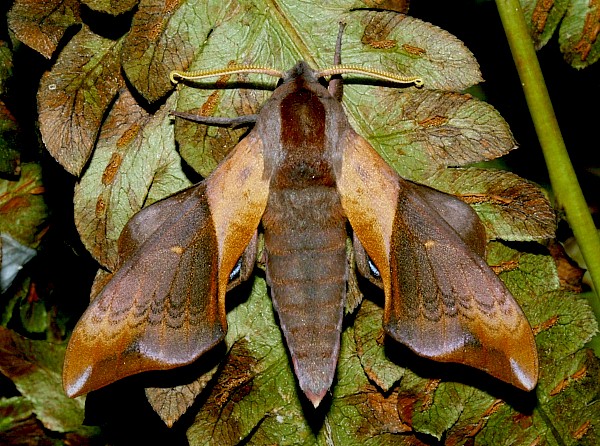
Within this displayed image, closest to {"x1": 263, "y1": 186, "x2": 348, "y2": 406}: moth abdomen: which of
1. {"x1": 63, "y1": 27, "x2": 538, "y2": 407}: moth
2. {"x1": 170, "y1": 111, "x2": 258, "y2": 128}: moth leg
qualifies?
{"x1": 63, "y1": 27, "x2": 538, "y2": 407}: moth

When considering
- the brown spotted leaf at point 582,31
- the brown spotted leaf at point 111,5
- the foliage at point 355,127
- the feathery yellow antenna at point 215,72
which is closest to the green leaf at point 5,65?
the foliage at point 355,127

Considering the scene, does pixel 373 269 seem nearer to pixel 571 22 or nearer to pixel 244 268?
pixel 244 268

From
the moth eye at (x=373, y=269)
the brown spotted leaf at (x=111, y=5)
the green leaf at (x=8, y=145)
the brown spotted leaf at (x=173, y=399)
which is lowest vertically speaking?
the brown spotted leaf at (x=173, y=399)

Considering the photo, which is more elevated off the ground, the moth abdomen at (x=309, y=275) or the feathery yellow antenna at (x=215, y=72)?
the feathery yellow antenna at (x=215, y=72)

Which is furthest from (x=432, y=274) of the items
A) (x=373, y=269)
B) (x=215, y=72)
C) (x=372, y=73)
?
(x=215, y=72)

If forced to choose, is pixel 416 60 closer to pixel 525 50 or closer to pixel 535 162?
pixel 525 50

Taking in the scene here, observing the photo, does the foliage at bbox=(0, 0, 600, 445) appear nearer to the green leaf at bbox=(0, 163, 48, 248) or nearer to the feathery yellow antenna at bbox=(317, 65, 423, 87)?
the feathery yellow antenna at bbox=(317, 65, 423, 87)

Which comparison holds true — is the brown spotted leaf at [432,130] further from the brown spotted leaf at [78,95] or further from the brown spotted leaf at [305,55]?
the brown spotted leaf at [78,95]
